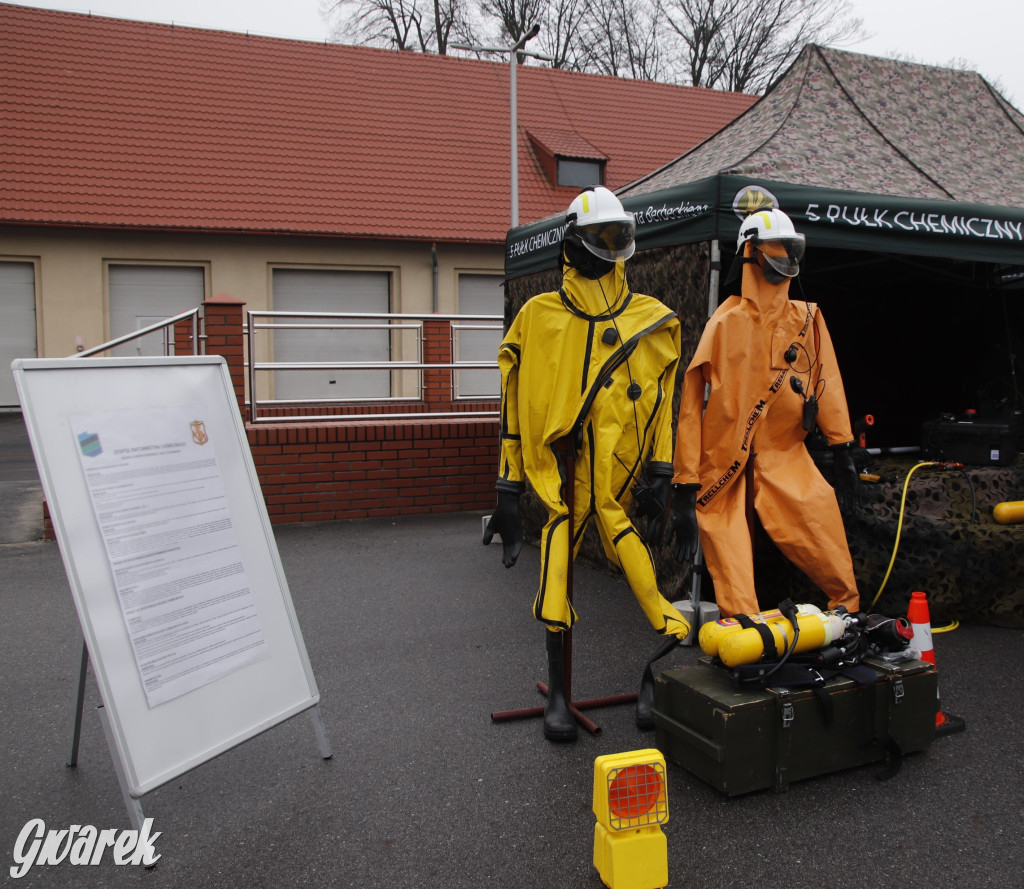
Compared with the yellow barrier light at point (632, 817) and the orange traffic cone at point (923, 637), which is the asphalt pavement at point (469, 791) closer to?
the orange traffic cone at point (923, 637)

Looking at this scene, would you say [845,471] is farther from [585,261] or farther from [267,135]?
[267,135]

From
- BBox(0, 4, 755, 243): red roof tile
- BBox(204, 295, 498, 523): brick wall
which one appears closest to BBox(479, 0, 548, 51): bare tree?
BBox(0, 4, 755, 243): red roof tile

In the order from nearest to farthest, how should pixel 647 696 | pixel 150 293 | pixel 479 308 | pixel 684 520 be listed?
pixel 647 696
pixel 684 520
pixel 150 293
pixel 479 308

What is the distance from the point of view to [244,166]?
54.7ft

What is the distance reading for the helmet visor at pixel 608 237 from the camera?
3.76m

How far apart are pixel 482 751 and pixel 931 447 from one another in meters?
3.84

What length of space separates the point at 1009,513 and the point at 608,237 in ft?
9.83

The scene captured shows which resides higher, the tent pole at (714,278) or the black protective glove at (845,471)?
the tent pole at (714,278)

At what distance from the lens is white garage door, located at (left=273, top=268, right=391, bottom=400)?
16.3m

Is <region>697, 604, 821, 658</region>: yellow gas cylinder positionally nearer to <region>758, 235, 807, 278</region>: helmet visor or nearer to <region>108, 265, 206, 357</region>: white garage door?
<region>758, 235, 807, 278</region>: helmet visor

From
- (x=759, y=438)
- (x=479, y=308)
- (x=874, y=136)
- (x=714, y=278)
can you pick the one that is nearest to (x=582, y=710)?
(x=759, y=438)

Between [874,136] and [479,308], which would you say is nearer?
[874,136]

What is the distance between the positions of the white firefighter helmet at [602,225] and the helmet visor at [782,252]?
784 millimetres

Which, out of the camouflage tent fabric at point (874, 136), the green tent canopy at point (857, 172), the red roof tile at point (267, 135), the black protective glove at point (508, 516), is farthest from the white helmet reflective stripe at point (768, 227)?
the red roof tile at point (267, 135)
